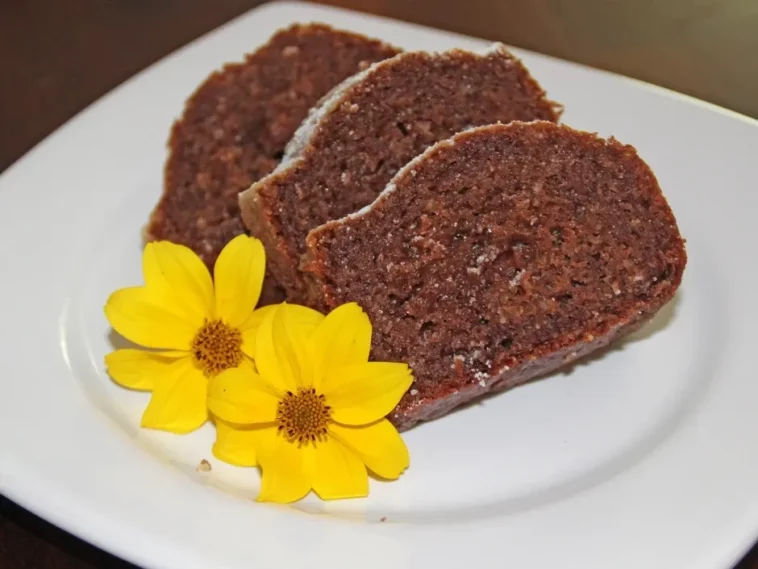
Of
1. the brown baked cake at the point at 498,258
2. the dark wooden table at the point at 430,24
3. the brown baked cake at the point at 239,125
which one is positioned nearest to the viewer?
the brown baked cake at the point at 498,258

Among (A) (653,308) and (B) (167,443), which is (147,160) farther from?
(A) (653,308)

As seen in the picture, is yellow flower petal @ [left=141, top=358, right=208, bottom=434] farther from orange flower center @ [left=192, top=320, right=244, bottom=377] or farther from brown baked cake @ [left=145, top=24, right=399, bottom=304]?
brown baked cake @ [left=145, top=24, right=399, bottom=304]

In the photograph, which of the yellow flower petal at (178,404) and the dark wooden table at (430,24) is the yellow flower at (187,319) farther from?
the dark wooden table at (430,24)

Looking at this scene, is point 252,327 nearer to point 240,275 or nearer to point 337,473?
point 240,275

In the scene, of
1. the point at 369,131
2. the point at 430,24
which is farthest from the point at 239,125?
the point at 430,24

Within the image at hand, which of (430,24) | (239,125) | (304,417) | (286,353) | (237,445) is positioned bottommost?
(237,445)

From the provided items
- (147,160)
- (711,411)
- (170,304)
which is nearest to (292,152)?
(170,304)

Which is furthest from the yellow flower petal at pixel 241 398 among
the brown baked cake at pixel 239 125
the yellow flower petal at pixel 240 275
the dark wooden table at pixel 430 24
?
the dark wooden table at pixel 430 24
